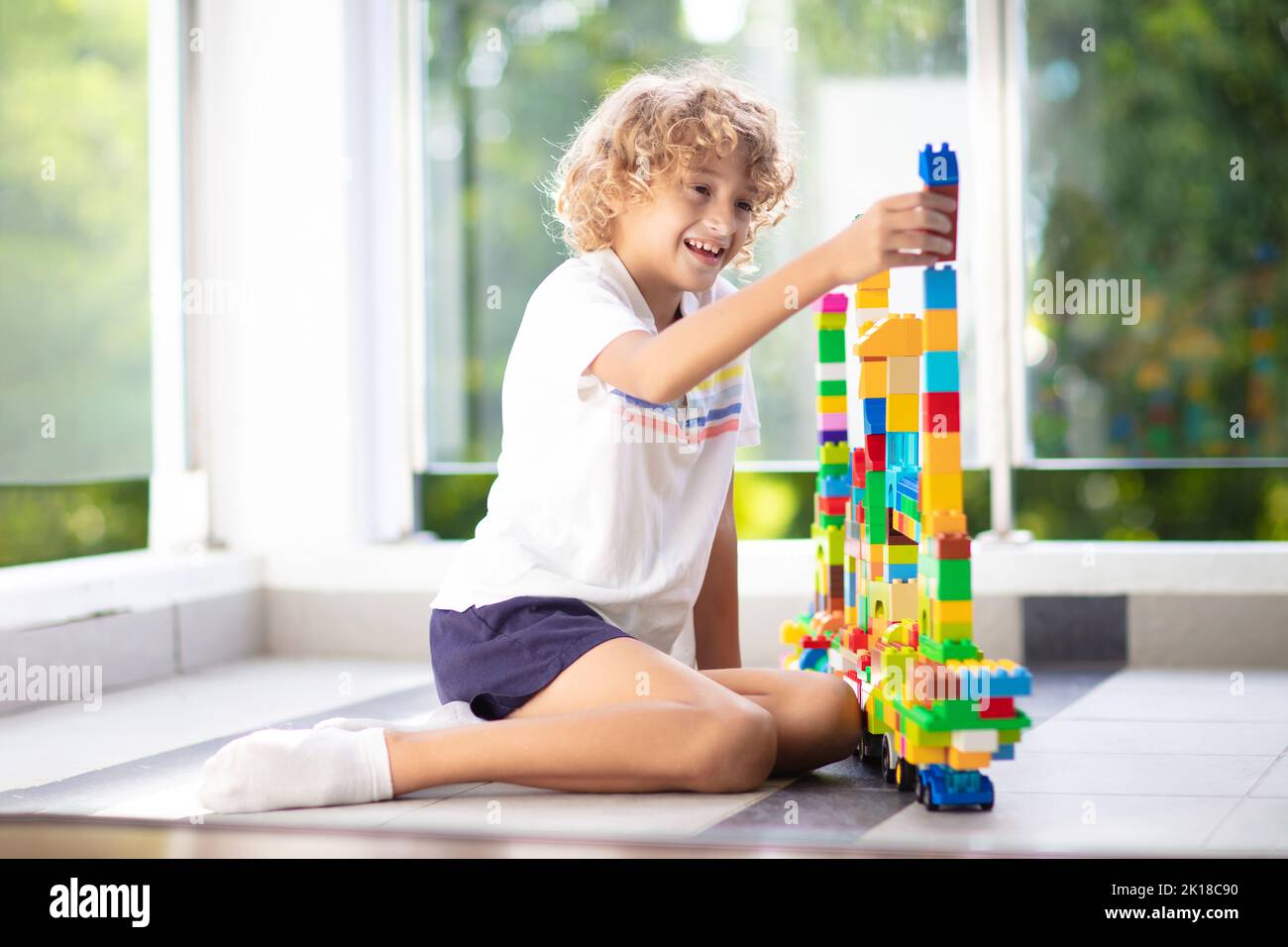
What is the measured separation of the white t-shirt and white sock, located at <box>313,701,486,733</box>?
12 cm

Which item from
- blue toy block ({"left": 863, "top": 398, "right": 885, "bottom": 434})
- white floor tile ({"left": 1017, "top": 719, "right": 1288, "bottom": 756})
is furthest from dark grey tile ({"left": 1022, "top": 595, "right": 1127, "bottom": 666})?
blue toy block ({"left": 863, "top": 398, "right": 885, "bottom": 434})

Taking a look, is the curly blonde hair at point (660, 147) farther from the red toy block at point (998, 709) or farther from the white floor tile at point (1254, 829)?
the white floor tile at point (1254, 829)

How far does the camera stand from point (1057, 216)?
290 cm

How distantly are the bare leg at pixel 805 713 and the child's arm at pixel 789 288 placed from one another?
39cm

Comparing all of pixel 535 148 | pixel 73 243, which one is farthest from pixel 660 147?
pixel 535 148

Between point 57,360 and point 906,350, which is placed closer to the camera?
point 906,350

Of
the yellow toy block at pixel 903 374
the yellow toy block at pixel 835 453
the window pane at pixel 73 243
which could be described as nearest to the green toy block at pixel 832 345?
the yellow toy block at pixel 835 453

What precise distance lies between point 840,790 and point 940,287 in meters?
0.56

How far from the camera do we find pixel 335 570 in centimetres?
281

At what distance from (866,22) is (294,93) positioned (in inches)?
44.7

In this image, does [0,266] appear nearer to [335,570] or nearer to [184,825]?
[335,570]

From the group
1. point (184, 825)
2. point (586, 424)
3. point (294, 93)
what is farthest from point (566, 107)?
point (184, 825)

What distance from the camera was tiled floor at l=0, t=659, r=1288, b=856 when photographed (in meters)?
1.38
